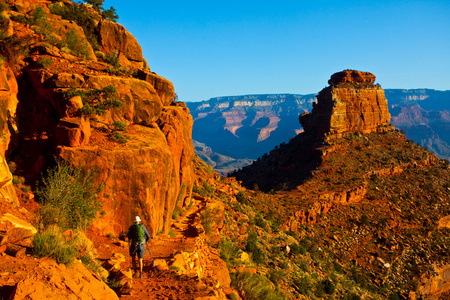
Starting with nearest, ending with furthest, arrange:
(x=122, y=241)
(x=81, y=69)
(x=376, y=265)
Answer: (x=122, y=241)
(x=81, y=69)
(x=376, y=265)

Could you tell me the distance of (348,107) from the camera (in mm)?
56281

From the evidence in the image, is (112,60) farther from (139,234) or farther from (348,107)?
(348,107)

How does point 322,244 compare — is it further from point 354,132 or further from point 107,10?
point 354,132

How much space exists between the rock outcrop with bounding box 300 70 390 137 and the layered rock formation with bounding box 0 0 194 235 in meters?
44.0

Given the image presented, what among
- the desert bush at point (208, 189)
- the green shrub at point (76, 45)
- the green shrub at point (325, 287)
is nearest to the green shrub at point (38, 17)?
the green shrub at point (76, 45)

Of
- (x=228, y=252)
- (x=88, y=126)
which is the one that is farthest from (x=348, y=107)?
(x=88, y=126)

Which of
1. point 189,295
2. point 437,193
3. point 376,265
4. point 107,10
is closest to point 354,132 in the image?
point 437,193

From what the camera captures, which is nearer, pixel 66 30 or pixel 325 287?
pixel 66 30

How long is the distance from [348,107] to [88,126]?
52.0m

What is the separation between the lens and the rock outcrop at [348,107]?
54.4m

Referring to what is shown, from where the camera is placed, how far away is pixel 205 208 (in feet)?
57.7

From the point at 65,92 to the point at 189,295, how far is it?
8.72 metres

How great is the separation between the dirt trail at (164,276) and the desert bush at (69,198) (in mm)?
1156

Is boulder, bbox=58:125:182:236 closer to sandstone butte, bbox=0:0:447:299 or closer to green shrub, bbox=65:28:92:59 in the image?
sandstone butte, bbox=0:0:447:299
